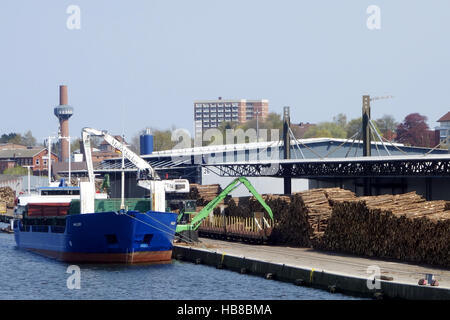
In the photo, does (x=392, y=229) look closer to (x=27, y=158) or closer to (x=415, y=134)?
(x=415, y=134)

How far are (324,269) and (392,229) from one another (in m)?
5.42

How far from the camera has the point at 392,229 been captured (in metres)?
41.6

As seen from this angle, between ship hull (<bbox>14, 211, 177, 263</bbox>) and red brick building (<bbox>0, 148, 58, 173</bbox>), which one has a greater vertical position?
red brick building (<bbox>0, 148, 58, 173</bbox>)

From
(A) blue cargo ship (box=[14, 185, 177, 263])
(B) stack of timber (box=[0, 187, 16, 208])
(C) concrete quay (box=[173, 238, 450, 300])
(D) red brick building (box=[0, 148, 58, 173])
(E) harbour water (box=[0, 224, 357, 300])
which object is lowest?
(E) harbour water (box=[0, 224, 357, 300])

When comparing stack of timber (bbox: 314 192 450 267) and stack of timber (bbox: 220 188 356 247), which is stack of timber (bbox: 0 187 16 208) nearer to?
stack of timber (bbox: 220 188 356 247)

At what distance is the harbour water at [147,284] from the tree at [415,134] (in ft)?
434

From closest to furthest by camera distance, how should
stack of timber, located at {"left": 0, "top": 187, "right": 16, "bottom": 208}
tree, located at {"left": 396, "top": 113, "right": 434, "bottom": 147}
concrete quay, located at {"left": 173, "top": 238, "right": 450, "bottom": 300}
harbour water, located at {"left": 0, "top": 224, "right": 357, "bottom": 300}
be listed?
1. concrete quay, located at {"left": 173, "top": 238, "right": 450, "bottom": 300}
2. harbour water, located at {"left": 0, "top": 224, "right": 357, "bottom": 300}
3. stack of timber, located at {"left": 0, "top": 187, "right": 16, "bottom": 208}
4. tree, located at {"left": 396, "top": 113, "right": 434, "bottom": 147}

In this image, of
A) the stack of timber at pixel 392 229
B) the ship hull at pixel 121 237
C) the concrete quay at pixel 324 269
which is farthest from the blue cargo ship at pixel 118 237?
the stack of timber at pixel 392 229

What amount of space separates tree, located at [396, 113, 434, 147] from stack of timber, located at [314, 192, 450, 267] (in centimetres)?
12915

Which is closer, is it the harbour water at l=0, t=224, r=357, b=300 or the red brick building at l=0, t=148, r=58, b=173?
the harbour water at l=0, t=224, r=357, b=300

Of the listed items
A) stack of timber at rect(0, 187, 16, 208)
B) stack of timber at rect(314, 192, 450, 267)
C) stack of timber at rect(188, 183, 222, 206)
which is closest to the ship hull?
stack of timber at rect(314, 192, 450, 267)

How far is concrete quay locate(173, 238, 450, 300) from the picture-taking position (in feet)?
107

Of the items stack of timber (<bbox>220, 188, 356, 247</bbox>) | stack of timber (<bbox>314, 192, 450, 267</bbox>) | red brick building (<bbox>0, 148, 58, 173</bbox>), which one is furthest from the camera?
red brick building (<bbox>0, 148, 58, 173</bbox>)
